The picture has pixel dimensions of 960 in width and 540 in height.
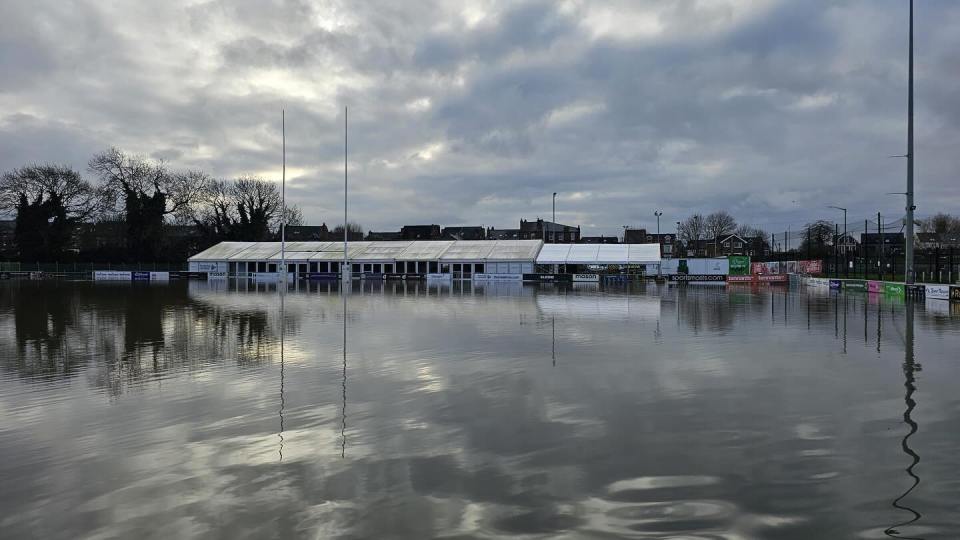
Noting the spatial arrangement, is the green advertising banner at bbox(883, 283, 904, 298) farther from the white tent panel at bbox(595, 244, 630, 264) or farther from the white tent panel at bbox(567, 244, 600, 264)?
the white tent panel at bbox(567, 244, 600, 264)

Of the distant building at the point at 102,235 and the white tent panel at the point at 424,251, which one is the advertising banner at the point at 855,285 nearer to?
the white tent panel at the point at 424,251

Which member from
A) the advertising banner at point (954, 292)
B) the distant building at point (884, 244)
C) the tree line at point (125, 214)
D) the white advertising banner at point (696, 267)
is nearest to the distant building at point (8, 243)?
the tree line at point (125, 214)

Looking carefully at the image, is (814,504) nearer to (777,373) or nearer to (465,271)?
(777,373)

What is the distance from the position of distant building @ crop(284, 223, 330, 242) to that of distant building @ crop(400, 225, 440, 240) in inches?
632

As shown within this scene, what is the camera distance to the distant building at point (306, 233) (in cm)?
12376

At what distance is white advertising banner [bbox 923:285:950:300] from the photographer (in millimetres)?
32875

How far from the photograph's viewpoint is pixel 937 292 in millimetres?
33812

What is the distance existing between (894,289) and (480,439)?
1538 inches

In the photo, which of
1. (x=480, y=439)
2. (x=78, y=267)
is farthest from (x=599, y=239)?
(x=480, y=439)

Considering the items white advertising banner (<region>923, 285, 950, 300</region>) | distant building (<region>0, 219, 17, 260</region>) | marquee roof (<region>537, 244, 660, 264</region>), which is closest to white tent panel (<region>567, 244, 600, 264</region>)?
marquee roof (<region>537, 244, 660, 264</region>)

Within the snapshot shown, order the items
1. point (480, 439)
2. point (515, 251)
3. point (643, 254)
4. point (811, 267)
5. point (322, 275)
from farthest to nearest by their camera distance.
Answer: point (322, 275), point (515, 251), point (643, 254), point (811, 267), point (480, 439)

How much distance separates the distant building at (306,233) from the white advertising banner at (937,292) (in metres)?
105

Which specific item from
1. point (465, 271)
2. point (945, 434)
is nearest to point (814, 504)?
point (945, 434)

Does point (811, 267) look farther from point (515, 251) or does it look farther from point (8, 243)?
point (8, 243)
